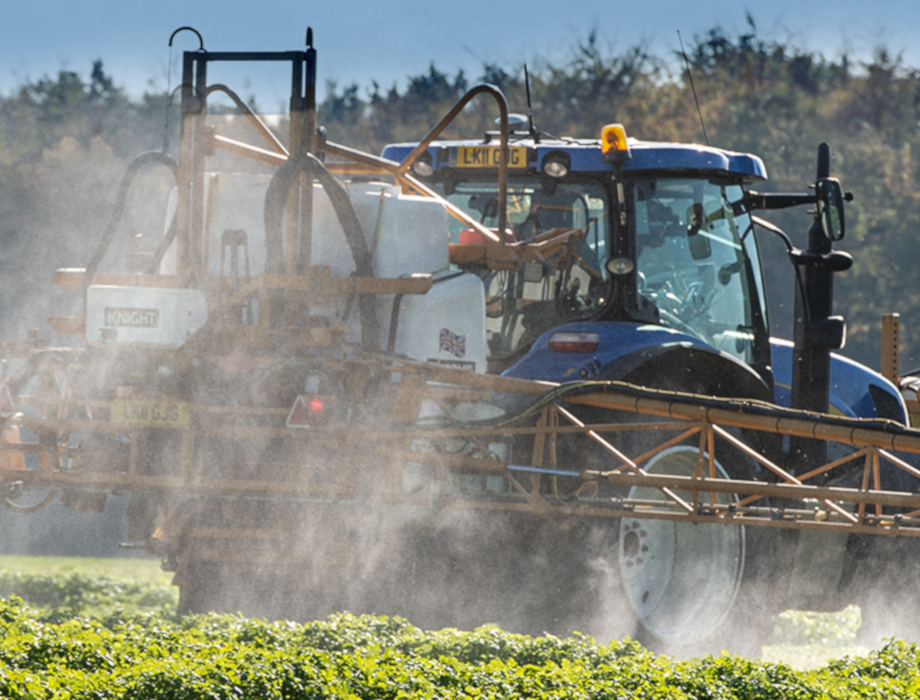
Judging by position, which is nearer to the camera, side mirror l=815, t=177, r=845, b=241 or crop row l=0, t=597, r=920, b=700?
crop row l=0, t=597, r=920, b=700

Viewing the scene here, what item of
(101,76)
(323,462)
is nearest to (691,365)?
(323,462)

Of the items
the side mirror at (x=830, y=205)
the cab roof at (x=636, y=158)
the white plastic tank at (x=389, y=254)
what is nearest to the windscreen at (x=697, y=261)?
the cab roof at (x=636, y=158)

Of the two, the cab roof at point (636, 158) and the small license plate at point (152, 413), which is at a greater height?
the cab roof at point (636, 158)

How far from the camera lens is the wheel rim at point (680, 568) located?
739 centimetres

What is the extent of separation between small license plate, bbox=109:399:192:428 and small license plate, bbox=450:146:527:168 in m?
2.59

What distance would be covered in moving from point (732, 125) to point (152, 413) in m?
31.1

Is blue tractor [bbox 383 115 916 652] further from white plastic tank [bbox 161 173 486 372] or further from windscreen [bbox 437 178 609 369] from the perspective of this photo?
white plastic tank [bbox 161 173 486 372]

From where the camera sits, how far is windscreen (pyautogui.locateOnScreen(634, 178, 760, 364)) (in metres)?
7.71

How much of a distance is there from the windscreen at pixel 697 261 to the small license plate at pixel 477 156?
2.84ft

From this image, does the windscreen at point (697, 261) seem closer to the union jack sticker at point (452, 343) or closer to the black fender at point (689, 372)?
the black fender at point (689, 372)

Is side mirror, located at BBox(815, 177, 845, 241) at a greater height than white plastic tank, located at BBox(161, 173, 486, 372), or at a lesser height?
greater

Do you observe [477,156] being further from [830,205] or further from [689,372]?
[830,205]

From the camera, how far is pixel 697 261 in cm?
797

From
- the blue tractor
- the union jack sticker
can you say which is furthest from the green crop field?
the union jack sticker
